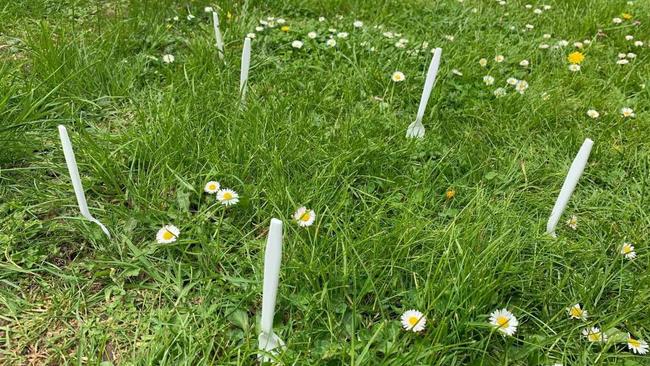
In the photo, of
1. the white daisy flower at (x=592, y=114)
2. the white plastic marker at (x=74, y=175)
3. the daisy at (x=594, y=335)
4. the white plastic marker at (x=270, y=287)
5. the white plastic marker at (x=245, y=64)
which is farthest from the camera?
the white daisy flower at (x=592, y=114)

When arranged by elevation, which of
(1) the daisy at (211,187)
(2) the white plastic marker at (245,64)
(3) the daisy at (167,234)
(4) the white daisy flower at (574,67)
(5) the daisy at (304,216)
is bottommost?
(3) the daisy at (167,234)

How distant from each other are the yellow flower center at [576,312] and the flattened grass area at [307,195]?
0.10 ft

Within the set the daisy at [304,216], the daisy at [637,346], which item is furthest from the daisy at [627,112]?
the daisy at [304,216]

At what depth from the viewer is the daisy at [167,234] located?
1.97 metres

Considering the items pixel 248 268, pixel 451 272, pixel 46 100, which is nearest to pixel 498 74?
pixel 451 272

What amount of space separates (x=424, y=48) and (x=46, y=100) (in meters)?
2.03

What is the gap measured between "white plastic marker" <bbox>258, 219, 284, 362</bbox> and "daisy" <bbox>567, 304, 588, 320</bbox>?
3.01 ft

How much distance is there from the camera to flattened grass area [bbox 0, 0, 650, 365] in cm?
176

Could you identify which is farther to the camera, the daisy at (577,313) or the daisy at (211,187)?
the daisy at (211,187)

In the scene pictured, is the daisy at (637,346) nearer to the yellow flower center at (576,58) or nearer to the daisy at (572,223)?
the daisy at (572,223)

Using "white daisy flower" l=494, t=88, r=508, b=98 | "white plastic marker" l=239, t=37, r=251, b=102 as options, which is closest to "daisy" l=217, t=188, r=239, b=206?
"white plastic marker" l=239, t=37, r=251, b=102

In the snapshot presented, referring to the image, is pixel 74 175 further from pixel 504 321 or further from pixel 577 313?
pixel 577 313

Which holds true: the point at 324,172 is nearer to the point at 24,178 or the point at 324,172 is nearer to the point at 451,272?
the point at 451,272

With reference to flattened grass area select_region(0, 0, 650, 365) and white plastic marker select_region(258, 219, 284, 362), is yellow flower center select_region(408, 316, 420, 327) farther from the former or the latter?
white plastic marker select_region(258, 219, 284, 362)
